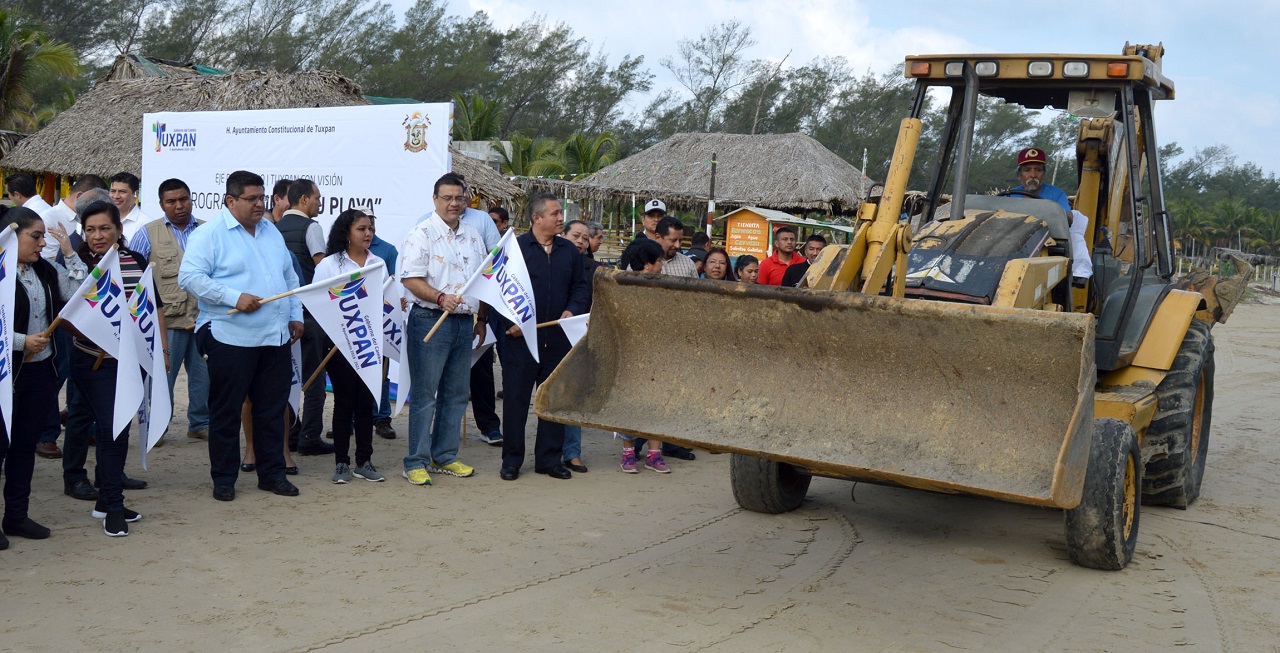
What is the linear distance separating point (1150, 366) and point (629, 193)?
22.8m

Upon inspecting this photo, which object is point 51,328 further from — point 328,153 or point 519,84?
point 519,84

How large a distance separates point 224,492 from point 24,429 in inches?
48.8

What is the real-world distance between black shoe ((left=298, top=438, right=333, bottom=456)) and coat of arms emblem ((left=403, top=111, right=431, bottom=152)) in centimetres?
275

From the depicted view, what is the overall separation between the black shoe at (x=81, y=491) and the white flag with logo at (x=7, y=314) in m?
1.26

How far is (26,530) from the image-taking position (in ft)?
17.6

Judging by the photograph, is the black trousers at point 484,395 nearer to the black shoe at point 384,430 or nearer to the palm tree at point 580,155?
the black shoe at point 384,430

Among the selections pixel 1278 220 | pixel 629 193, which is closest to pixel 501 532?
pixel 629 193

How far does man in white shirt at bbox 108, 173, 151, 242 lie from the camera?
26.7 feet

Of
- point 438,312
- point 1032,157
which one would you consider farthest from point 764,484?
point 1032,157

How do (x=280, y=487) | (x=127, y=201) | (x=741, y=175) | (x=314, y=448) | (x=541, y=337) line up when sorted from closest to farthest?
(x=280, y=487) → (x=541, y=337) → (x=314, y=448) → (x=127, y=201) → (x=741, y=175)

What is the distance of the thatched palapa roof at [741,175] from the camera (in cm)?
2975

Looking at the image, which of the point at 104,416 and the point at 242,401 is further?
the point at 242,401

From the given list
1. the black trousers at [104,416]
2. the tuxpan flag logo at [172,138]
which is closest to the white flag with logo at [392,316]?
the black trousers at [104,416]

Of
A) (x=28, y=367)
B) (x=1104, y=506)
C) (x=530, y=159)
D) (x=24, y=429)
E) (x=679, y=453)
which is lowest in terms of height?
(x=679, y=453)
